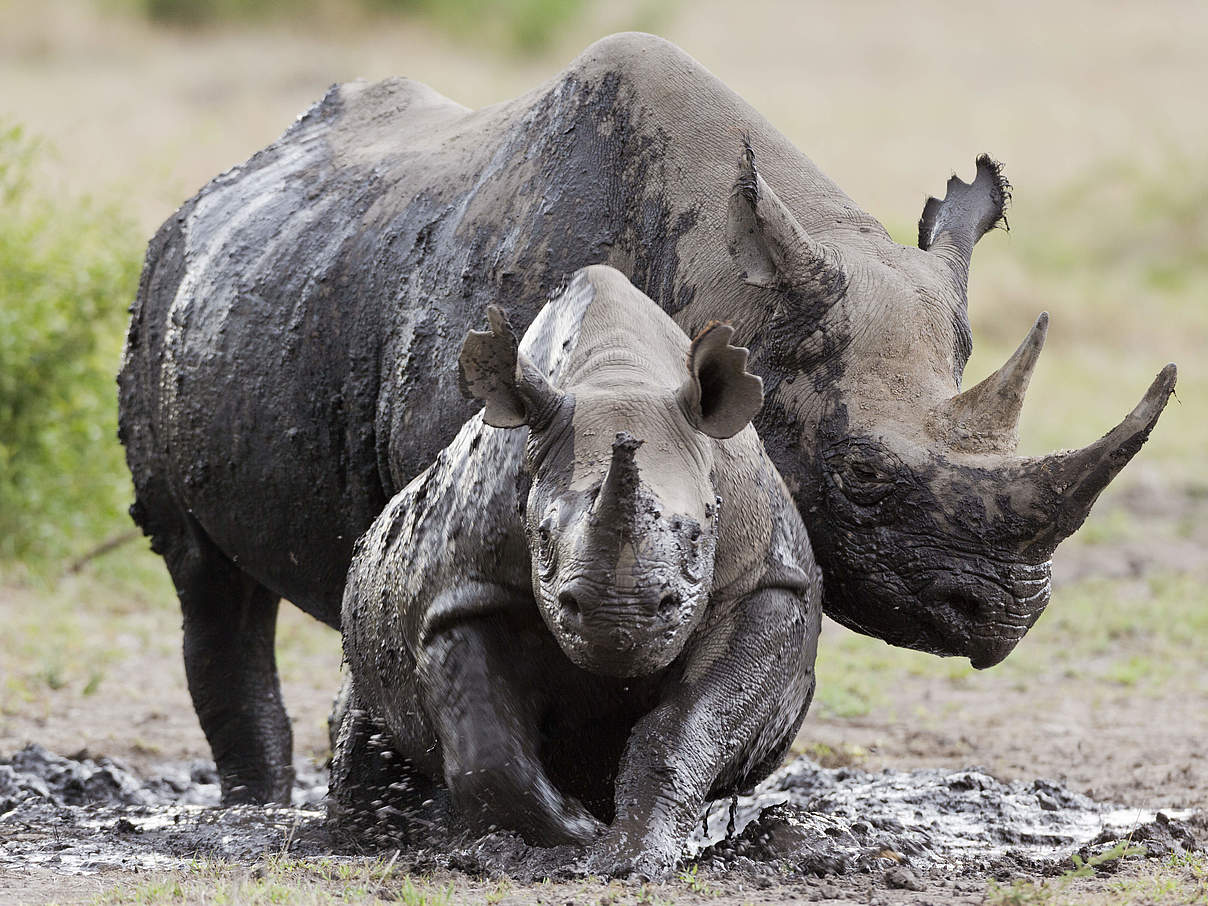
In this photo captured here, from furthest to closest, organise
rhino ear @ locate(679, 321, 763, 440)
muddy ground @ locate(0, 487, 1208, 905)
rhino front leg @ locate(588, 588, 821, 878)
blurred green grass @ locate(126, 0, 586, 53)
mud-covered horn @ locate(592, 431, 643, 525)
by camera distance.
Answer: blurred green grass @ locate(126, 0, 586, 53), muddy ground @ locate(0, 487, 1208, 905), rhino front leg @ locate(588, 588, 821, 878), rhino ear @ locate(679, 321, 763, 440), mud-covered horn @ locate(592, 431, 643, 525)

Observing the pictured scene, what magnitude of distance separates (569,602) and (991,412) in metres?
1.63

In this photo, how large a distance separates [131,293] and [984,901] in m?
7.49

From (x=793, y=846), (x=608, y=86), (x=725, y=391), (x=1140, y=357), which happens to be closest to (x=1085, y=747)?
(x=793, y=846)

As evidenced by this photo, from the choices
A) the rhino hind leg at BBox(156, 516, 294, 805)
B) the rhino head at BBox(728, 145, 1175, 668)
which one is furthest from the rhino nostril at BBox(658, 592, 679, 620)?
the rhino hind leg at BBox(156, 516, 294, 805)

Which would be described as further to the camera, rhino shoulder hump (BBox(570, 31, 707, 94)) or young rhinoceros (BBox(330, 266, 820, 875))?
rhino shoulder hump (BBox(570, 31, 707, 94))

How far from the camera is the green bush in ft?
34.3

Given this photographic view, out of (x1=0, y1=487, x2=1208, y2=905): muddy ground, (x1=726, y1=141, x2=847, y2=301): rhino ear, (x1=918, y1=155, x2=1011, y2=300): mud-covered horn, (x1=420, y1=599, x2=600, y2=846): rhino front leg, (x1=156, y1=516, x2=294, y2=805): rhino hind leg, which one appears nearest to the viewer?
(x1=420, y1=599, x2=600, y2=846): rhino front leg

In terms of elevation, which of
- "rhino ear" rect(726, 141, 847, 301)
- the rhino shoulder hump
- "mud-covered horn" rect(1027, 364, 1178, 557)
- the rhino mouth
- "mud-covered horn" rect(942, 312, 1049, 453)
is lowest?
the rhino mouth

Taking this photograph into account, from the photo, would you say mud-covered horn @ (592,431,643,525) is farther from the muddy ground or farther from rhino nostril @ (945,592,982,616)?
rhino nostril @ (945,592,982,616)

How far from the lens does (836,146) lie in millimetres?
23219

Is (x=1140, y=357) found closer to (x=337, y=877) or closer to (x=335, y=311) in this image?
(x=335, y=311)

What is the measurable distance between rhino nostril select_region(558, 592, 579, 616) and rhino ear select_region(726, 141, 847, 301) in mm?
1623

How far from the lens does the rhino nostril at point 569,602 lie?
150 inches

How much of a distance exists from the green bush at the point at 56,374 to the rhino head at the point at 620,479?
676 cm
